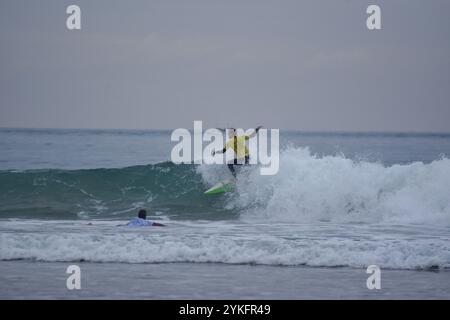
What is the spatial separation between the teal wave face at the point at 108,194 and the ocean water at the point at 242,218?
31mm

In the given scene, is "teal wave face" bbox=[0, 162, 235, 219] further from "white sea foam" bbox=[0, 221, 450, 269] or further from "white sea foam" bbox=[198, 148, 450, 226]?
"white sea foam" bbox=[0, 221, 450, 269]

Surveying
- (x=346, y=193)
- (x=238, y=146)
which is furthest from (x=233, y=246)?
(x=346, y=193)

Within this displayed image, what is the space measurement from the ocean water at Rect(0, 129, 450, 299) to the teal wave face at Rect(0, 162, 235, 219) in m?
0.03

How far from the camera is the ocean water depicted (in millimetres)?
12234

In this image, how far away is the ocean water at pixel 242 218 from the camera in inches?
482

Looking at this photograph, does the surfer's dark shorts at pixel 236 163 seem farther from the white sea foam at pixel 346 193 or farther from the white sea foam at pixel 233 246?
the white sea foam at pixel 233 246

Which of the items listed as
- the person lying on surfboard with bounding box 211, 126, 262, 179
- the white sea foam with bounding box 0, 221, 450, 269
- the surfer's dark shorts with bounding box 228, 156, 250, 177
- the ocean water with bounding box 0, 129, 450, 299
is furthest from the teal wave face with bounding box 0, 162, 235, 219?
the white sea foam with bounding box 0, 221, 450, 269

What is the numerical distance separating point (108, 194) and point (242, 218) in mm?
4933

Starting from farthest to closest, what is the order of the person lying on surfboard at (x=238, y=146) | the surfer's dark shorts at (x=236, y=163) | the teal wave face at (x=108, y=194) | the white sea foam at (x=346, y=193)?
the surfer's dark shorts at (x=236, y=163)
the person lying on surfboard at (x=238, y=146)
the teal wave face at (x=108, y=194)
the white sea foam at (x=346, y=193)

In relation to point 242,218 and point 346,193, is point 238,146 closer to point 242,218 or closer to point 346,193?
point 242,218

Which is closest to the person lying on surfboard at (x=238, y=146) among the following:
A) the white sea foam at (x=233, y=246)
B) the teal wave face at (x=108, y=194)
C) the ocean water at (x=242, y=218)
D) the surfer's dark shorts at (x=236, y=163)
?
the surfer's dark shorts at (x=236, y=163)

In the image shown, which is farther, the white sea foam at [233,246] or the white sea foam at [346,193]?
the white sea foam at [346,193]
